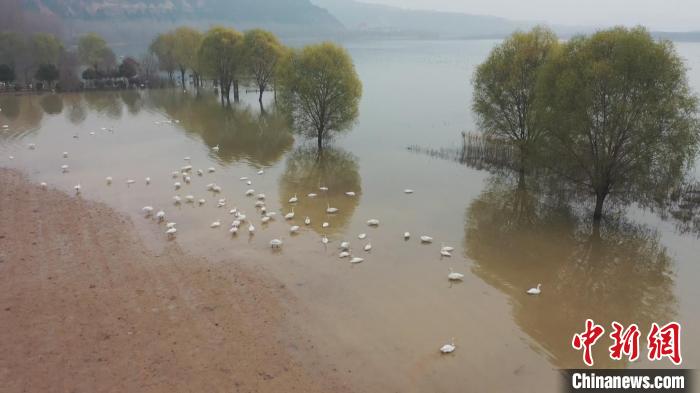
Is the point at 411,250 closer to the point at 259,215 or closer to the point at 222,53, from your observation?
the point at 259,215

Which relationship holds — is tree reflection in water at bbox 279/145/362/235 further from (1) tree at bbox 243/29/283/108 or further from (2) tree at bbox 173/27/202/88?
(2) tree at bbox 173/27/202/88

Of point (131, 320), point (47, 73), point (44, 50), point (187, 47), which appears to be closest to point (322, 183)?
point (131, 320)

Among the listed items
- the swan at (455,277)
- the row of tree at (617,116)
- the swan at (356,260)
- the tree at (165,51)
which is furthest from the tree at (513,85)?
the tree at (165,51)

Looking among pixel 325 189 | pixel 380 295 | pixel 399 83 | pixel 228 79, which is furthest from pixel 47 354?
pixel 399 83

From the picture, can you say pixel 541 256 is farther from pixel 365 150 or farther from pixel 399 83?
pixel 399 83

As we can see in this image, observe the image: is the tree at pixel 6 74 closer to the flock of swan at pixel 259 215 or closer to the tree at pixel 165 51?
the tree at pixel 165 51

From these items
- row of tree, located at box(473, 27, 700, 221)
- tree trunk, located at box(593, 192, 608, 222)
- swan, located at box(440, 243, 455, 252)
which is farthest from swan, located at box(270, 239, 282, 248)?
tree trunk, located at box(593, 192, 608, 222)
